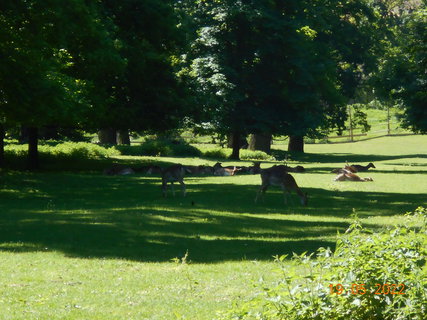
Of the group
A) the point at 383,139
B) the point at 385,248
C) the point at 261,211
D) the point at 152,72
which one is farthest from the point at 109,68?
the point at 383,139

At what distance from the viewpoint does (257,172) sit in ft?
132

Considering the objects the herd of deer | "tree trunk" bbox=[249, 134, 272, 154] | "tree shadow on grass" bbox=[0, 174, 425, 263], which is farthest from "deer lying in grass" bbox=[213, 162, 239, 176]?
"tree trunk" bbox=[249, 134, 272, 154]

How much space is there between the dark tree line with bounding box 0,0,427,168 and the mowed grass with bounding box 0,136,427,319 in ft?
13.3

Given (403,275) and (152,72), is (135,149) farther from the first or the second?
(403,275)

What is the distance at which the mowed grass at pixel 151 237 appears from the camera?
438 inches

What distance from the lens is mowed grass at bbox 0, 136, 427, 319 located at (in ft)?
36.5

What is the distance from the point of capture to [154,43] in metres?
38.3

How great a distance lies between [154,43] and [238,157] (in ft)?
57.9

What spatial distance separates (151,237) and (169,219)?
3.09m

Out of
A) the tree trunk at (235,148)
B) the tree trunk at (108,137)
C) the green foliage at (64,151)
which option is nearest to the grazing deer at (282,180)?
the green foliage at (64,151)

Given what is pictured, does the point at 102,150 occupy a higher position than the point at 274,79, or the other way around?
the point at 274,79

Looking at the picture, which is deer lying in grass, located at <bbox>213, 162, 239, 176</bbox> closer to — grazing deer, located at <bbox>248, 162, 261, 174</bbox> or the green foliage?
grazing deer, located at <bbox>248, 162, 261, 174</bbox>

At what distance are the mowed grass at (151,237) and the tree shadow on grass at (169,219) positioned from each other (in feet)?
0.10
